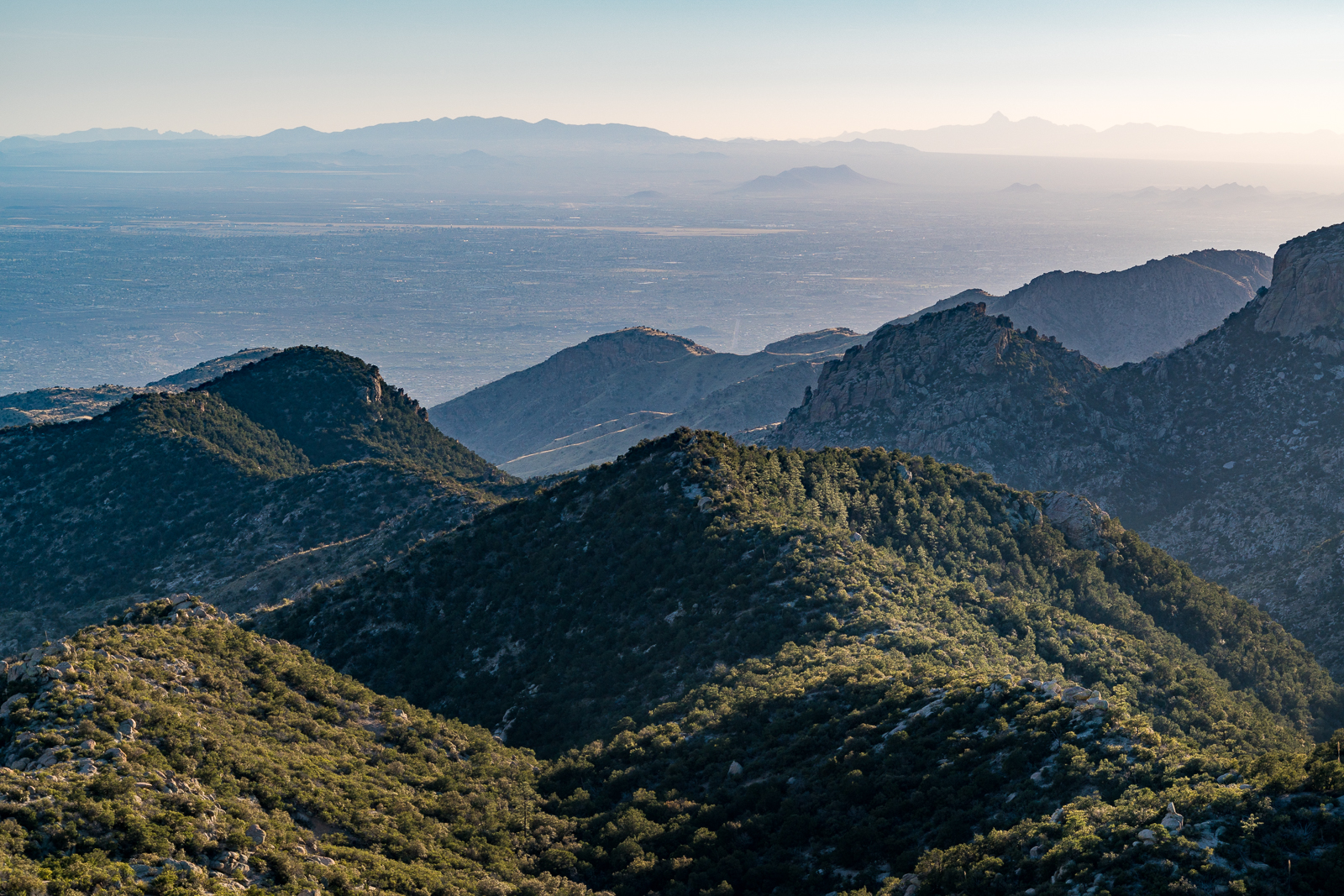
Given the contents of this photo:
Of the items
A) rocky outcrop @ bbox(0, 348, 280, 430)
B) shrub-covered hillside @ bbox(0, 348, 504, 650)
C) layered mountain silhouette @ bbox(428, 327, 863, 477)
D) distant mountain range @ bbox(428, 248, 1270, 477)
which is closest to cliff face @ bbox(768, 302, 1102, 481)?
distant mountain range @ bbox(428, 248, 1270, 477)

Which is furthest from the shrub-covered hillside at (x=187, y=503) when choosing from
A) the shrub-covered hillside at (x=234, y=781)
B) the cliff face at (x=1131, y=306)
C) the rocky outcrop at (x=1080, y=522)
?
the cliff face at (x=1131, y=306)

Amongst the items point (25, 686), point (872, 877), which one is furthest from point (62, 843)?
point (872, 877)

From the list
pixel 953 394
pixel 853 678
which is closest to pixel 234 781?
pixel 853 678

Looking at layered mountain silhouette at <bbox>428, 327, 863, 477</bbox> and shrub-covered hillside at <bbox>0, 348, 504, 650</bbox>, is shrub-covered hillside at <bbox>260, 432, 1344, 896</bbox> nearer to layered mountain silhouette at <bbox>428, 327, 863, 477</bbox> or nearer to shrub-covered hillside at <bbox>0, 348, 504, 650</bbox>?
shrub-covered hillside at <bbox>0, 348, 504, 650</bbox>

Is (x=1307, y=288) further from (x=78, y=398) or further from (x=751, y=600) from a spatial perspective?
(x=78, y=398)

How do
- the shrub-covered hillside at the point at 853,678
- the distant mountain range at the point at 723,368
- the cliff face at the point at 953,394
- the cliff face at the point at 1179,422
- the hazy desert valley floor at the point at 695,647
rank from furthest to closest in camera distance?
the distant mountain range at the point at 723,368
the cliff face at the point at 953,394
the cliff face at the point at 1179,422
the hazy desert valley floor at the point at 695,647
the shrub-covered hillside at the point at 853,678

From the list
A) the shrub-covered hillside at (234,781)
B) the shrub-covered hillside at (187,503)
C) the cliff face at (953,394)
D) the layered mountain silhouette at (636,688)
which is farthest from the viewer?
the cliff face at (953,394)

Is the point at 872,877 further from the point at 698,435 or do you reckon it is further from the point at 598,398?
the point at 598,398

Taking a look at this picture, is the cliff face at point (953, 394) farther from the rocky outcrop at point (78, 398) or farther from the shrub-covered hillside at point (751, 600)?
the rocky outcrop at point (78, 398)
